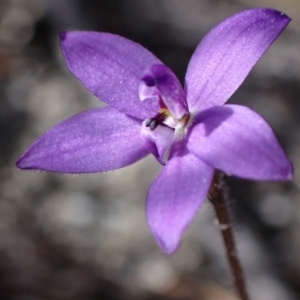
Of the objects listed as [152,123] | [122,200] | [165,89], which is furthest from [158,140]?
[122,200]

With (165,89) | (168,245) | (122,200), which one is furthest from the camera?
(122,200)

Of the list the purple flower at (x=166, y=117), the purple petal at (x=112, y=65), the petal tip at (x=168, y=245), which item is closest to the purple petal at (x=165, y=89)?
the purple flower at (x=166, y=117)

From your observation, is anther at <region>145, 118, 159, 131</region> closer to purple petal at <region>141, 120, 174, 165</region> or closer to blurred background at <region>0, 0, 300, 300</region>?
purple petal at <region>141, 120, 174, 165</region>

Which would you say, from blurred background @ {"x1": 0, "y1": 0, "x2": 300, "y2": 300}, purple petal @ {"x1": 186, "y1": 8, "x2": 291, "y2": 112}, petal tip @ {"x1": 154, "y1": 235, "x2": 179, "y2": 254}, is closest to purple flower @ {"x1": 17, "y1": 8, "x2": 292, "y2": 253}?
purple petal @ {"x1": 186, "y1": 8, "x2": 291, "y2": 112}

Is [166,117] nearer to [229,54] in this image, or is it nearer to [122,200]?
[229,54]

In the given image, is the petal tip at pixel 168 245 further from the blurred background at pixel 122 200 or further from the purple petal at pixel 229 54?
the blurred background at pixel 122 200

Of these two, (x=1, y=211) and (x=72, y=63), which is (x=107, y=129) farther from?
(x=1, y=211)
